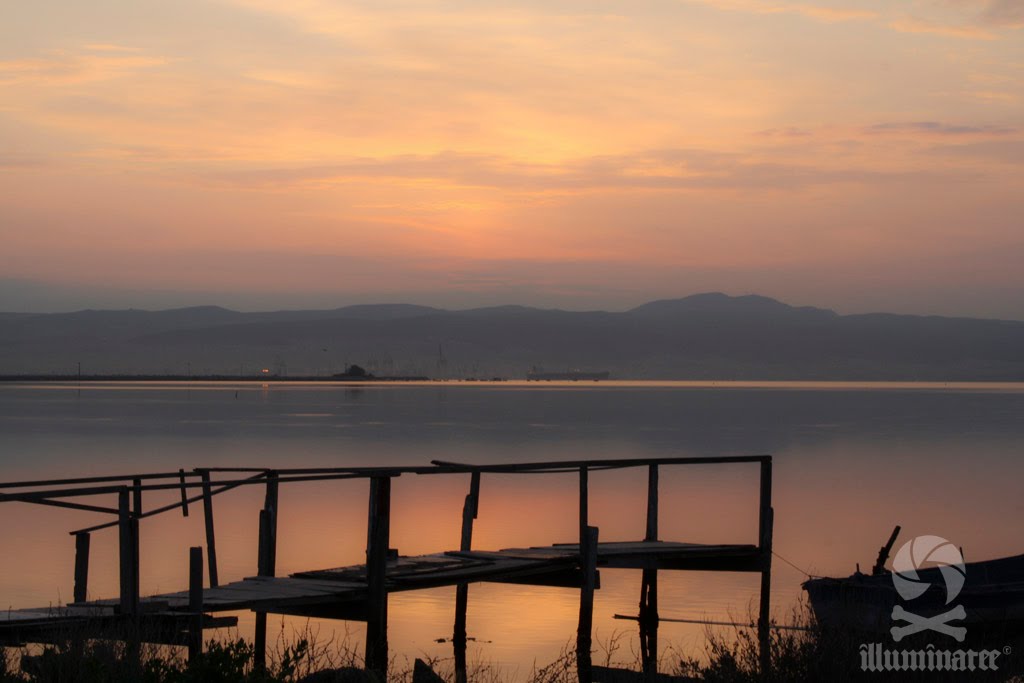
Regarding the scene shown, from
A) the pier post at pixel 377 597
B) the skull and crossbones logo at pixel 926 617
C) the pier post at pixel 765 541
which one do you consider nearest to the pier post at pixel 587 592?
the pier post at pixel 765 541

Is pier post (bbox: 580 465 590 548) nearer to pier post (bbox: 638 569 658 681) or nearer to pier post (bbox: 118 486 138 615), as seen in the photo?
pier post (bbox: 638 569 658 681)

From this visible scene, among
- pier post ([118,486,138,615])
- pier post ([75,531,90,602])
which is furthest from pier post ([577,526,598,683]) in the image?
pier post ([118,486,138,615])

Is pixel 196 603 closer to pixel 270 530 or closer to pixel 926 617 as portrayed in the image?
pixel 270 530

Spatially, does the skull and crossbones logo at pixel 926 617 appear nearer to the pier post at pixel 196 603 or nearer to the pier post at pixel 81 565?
the pier post at pixel 196 603

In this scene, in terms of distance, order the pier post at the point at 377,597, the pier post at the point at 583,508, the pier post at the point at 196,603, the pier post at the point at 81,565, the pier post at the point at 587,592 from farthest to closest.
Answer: the pier post at the point at 583,508, the pier post at the point at 587,592, the pier post at the point at 81,565, the pier post at the point at 377,597, the pier post at the point at 196,603

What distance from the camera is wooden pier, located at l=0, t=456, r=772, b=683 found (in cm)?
1218

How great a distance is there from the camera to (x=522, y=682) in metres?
16.0

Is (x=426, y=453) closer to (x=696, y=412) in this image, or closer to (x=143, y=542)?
(x=143, y=542)

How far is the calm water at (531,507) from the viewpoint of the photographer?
836 inches

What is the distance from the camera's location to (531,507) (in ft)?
119
